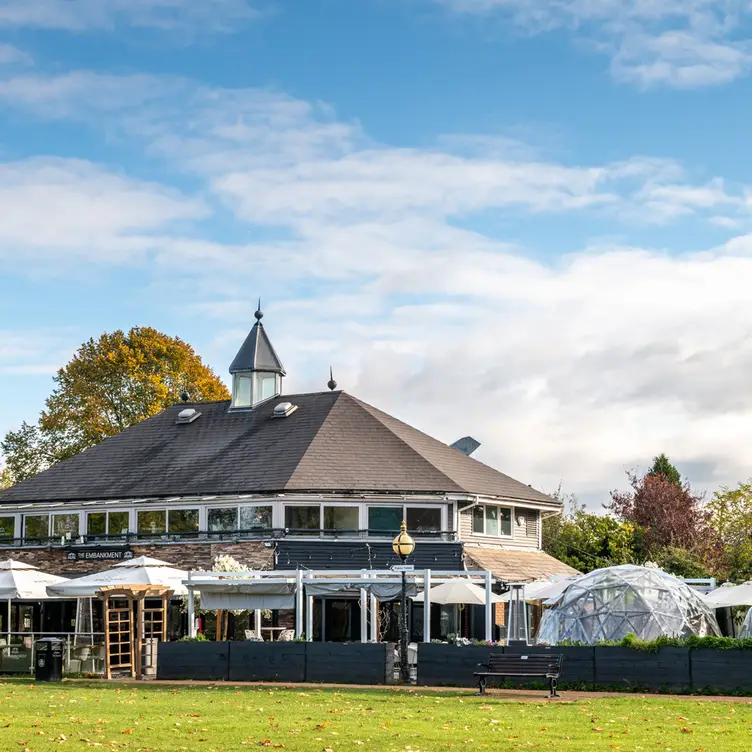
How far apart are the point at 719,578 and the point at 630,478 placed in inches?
582

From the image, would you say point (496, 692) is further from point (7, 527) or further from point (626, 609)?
point (7, 527)

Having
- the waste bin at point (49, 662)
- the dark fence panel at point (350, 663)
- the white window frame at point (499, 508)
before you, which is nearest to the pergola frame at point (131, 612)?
the waste bin at point (49, 662)

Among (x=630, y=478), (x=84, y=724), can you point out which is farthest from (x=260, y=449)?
(x=630, y=478)

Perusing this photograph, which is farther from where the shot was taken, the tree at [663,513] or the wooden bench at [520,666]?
the tree at [663,513]

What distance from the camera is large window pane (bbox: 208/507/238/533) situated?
40688 mm

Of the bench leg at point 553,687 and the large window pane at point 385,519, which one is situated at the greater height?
the large window pane at point 385,519

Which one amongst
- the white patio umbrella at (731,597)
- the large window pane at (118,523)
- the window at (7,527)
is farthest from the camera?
the window at (7,527)

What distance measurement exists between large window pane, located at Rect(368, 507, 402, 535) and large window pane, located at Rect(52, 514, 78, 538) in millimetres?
10921

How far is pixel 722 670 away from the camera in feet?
78.6

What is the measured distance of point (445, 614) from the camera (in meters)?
40.9

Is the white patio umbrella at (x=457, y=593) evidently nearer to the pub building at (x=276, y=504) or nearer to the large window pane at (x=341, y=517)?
the pub building at (x=276, y=504)

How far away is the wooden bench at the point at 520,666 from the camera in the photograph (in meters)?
24.1

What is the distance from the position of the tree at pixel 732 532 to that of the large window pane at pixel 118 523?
83.5 ft

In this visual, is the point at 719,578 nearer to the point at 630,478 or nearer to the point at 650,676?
the point at 630,478
